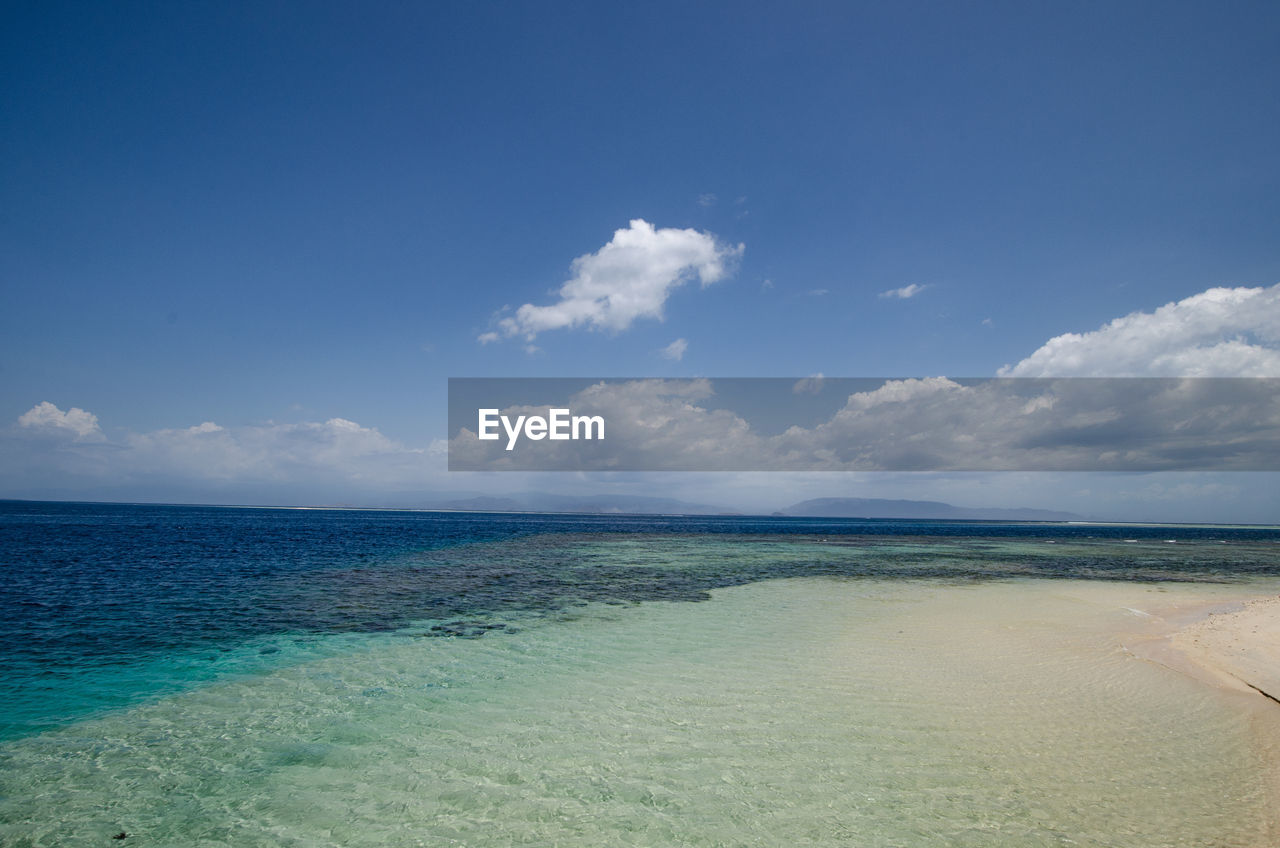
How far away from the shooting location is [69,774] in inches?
284

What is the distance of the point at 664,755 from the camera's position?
784 centimetres

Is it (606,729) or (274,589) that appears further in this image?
(274,589)

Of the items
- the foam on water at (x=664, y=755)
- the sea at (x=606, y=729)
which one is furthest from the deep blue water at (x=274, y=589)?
the foam on water at (x=664, y=755)

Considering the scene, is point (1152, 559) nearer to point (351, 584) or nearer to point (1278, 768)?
point (1278, 768)

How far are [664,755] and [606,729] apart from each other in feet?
4.15

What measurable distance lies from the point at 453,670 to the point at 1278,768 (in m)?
12.8

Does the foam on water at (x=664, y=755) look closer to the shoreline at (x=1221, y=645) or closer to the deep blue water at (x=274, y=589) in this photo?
the shoreline at (x=1221, y=645)

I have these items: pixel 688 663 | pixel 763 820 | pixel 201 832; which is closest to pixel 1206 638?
pixel 688 663

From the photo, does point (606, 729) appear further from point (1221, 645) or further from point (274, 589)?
point (274, 589)

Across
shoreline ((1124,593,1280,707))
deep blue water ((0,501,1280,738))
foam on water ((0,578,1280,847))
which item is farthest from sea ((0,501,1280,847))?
shoreline ((1124,593,1280,707))

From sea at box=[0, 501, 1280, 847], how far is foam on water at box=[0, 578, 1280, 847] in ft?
0.13

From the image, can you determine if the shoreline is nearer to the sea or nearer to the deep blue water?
the sea

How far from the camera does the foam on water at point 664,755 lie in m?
6.07

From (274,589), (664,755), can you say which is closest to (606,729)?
(664,755)
